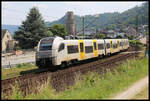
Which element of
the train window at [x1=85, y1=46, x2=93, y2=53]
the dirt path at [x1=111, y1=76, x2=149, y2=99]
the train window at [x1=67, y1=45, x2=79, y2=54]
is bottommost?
the dirt path at [x1=111, y1=76, x2=149, y2=99]

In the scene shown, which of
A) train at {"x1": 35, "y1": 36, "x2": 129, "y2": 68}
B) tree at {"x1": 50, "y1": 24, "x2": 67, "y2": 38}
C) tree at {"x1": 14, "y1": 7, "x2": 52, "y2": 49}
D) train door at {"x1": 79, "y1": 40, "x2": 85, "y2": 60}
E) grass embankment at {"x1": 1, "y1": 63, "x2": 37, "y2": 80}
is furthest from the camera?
tree at {"x1": 50, "y1": 24, "x2": 67, "y2": 38}

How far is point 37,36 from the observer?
44531 mm

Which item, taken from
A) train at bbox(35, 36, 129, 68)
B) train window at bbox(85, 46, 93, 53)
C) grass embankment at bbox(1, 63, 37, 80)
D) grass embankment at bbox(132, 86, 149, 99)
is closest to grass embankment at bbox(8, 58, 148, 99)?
grass embankment at bbox(132, 86, 149, 99)

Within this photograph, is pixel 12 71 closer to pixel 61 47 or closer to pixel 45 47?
pixel 45 47

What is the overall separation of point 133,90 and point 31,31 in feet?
122

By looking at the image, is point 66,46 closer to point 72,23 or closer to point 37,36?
point 37,36

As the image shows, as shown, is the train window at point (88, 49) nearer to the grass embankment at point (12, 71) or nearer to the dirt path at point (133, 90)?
the grass embankment at point (12, 71)

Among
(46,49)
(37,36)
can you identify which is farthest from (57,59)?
(37,36)

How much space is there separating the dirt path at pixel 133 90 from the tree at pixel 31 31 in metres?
34.0

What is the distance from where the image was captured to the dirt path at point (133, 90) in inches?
381

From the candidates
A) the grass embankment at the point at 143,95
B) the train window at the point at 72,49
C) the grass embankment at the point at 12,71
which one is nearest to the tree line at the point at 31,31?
the grass embankment at the point at 12,71

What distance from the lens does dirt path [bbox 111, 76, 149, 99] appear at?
968 centimetres

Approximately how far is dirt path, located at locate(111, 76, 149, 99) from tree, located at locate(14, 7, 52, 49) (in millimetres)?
34013

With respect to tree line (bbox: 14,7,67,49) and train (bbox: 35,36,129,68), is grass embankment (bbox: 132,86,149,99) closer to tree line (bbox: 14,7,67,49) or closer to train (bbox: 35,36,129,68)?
train (bbox: 35,36,129,68)
